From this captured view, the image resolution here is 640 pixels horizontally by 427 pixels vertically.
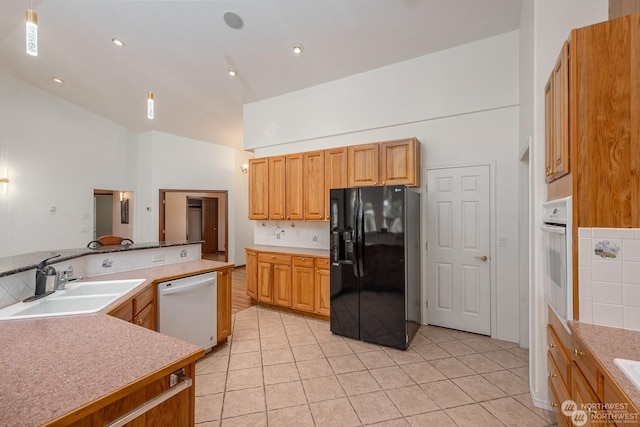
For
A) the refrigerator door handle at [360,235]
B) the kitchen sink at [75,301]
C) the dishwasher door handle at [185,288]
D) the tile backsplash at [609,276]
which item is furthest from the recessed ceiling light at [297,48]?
the tile backsplash at [609,276]

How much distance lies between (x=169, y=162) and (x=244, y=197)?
1.91 m

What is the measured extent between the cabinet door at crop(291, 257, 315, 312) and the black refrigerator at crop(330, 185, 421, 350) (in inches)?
19.4

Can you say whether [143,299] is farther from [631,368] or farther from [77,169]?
[77,169]

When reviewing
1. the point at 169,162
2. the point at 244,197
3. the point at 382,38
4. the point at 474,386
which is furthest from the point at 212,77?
the point at 474,386

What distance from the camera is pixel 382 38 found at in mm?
3195

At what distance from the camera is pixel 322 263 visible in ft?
11.6

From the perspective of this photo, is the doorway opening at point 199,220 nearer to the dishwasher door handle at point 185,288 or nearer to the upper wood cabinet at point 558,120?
the dishwasher door handle at point 185,288

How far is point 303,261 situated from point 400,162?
177 centimetres

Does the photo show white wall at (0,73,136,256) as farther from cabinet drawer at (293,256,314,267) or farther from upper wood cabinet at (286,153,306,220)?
cabinet drawer at (293,256,314,267)

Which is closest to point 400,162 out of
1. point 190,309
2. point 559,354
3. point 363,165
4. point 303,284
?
point 363,165

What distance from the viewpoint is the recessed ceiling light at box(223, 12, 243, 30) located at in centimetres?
304

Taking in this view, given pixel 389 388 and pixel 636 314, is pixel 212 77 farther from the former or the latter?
pixel 636 314

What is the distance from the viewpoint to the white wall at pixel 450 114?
9.87ft

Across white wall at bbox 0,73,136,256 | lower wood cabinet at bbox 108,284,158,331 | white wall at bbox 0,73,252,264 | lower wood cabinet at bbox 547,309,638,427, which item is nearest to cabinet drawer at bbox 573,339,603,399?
lower wood cabinet at bbox 547,309,638,427
